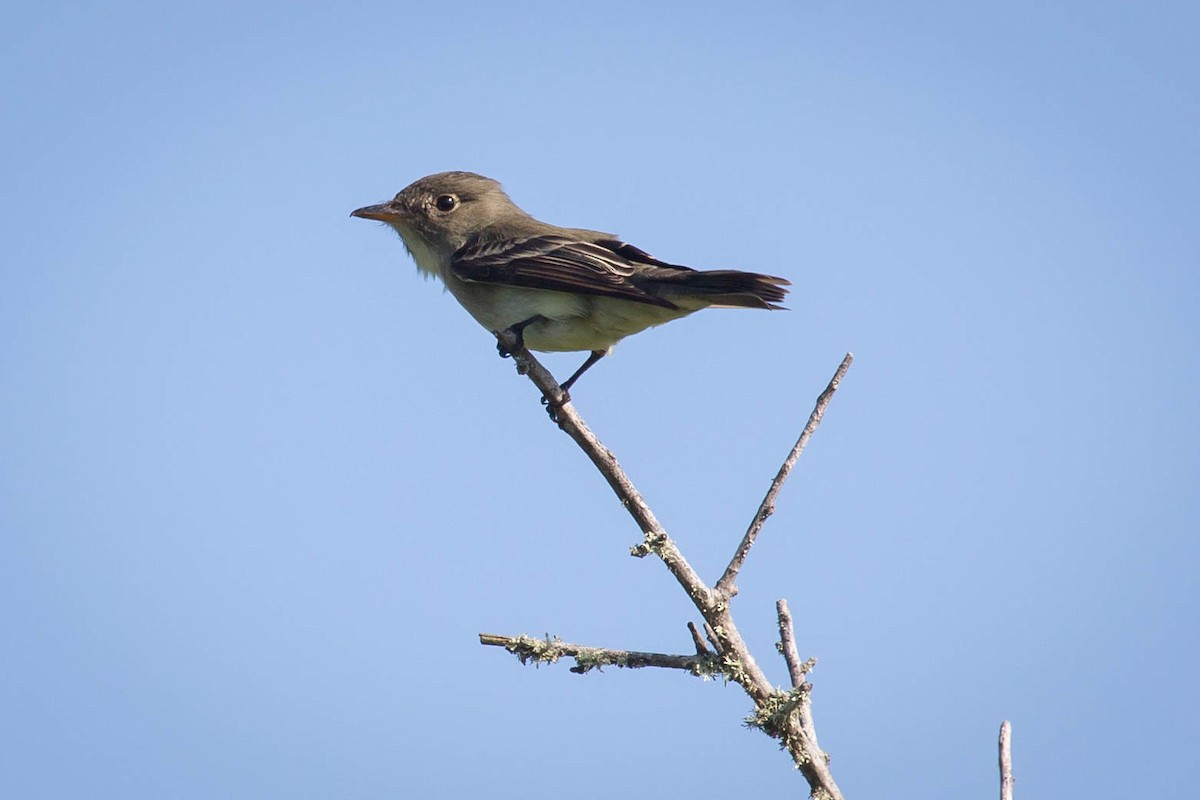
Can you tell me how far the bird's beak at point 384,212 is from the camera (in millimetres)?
9703

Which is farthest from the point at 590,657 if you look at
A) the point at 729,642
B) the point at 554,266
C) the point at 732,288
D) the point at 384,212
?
the point at 384,212

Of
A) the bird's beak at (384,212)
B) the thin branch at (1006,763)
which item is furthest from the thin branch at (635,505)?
the bird's beak at (384,212)

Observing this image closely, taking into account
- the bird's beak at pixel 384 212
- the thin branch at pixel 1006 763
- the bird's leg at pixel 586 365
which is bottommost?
the thin branch at pixel 1006 763

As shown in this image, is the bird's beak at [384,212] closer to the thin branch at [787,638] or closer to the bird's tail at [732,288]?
the bird's tail at [732,288]

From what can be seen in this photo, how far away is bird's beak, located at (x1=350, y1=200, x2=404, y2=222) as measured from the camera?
31.8ft

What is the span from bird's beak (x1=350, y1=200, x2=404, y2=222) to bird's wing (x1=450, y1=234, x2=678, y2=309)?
1169mm

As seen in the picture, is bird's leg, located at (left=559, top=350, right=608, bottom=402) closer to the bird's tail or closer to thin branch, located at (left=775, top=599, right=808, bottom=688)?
the bird's tail

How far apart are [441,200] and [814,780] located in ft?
22.1

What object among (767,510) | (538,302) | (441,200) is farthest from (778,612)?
(441,200)

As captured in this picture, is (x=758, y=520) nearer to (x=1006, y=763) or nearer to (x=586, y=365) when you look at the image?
(x=1006, y=763)

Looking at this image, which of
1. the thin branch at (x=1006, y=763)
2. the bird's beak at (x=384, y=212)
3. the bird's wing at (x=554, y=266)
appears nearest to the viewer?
the thin branch at (x=1006, y=763)

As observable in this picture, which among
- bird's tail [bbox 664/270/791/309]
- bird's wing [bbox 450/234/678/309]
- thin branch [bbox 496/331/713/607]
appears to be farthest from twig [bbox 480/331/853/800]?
bird's wing [bbox 450/234/678/309]

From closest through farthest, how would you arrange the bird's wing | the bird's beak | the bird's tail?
the bird's tail → the bird's wing → the bird's beak

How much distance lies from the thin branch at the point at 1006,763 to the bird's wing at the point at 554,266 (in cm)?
370
